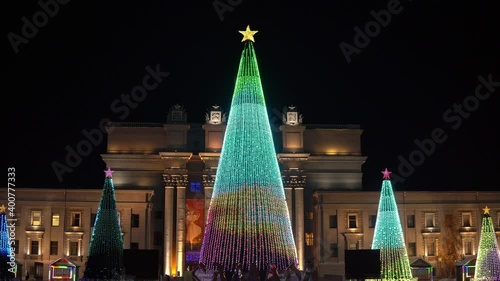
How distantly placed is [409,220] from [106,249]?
31861 mm

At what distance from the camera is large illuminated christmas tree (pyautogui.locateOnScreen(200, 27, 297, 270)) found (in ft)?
89.9

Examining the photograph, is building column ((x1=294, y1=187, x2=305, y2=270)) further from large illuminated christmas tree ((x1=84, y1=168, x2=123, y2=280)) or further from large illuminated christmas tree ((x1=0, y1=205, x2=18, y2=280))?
large illuminated christmas tree ((x1=0, y1=205, x2=18, y2=280))

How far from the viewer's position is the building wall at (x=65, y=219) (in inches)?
2185

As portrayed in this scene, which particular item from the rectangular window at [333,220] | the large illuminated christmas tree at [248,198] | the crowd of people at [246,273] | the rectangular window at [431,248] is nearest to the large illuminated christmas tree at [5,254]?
the crowd of people at [246,273]

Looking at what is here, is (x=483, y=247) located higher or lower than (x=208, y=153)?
lower

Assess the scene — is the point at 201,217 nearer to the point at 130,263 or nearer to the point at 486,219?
the point at 486,219

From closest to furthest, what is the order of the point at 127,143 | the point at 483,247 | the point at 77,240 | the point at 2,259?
the point at 2,259 < the point at 483,247 < the point at 77,240 < the point at 127,143

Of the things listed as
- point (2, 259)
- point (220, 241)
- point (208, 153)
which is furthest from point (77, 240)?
point (220, 241)

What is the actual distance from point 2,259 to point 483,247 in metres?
25.9

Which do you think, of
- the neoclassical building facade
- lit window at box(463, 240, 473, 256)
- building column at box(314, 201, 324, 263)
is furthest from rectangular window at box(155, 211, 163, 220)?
lit window at box(463, 240, 473, 256)

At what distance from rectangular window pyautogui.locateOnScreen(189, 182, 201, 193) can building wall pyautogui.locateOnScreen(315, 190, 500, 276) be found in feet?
32.4

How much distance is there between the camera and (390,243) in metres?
37.2

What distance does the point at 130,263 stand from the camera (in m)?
25.5

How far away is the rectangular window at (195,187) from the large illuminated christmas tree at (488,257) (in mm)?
26078
